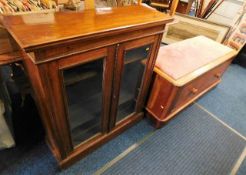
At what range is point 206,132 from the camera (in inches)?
65.1

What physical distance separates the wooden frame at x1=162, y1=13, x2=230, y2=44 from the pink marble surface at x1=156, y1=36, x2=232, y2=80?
666 millimetres

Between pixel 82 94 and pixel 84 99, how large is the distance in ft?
0.17

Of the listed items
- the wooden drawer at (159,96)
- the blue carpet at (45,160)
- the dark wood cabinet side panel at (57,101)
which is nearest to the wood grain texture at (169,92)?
the wooden drawer at (159,96)

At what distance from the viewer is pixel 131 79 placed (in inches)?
52.6

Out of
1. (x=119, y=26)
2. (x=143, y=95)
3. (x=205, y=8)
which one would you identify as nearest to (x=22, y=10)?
(x=119, y=26)

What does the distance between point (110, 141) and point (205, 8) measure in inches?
92.6

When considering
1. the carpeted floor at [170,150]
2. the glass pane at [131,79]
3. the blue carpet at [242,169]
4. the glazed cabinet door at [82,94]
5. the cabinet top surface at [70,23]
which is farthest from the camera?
the blue carpet at [242,169]

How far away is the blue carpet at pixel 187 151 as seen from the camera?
4.38 feet

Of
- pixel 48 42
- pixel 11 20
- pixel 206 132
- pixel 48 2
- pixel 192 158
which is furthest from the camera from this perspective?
pixel 206 132

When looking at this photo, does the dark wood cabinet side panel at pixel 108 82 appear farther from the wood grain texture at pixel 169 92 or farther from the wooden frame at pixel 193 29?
the wooden frame at pixel 193 29

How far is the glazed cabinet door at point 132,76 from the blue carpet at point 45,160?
22cm

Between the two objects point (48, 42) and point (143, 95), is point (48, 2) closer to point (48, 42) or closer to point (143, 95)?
point (48, 42)

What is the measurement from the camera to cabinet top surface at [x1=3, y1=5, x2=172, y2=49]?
25.9 inches

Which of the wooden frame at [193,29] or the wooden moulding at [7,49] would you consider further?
the wooden frame at [193,29]
